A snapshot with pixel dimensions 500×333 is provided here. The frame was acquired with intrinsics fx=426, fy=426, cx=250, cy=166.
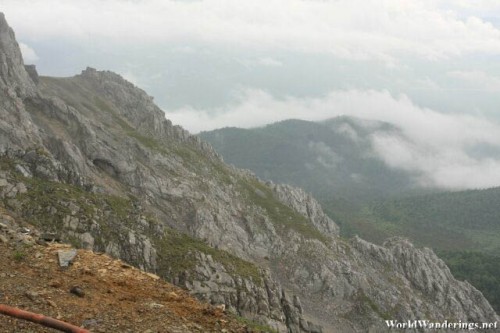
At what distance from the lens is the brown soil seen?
1669 cm

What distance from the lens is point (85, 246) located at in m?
51.8

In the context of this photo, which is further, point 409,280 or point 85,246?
point 409,280

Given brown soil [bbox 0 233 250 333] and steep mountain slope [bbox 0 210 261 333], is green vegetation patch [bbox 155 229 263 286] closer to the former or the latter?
steep mountain slope [bbox 0 210 261 333]

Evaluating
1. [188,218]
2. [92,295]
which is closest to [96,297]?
[92,295]

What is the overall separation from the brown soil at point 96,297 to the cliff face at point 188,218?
32.3 m

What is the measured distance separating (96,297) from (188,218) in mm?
64636

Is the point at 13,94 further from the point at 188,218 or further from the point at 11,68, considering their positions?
the point at 188,218

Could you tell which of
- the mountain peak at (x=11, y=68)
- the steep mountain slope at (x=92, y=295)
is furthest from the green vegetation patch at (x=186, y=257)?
the mountain peak at (x=11, y=68)

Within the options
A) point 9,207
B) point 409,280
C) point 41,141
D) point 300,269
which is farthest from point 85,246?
point 409,280

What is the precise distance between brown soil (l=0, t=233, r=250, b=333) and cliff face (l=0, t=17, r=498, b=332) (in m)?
32.3

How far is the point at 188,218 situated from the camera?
82.7 meters

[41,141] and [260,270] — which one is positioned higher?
[41,141]

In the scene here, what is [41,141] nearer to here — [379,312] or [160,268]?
[160,268]

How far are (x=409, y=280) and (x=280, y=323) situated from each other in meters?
59.7
